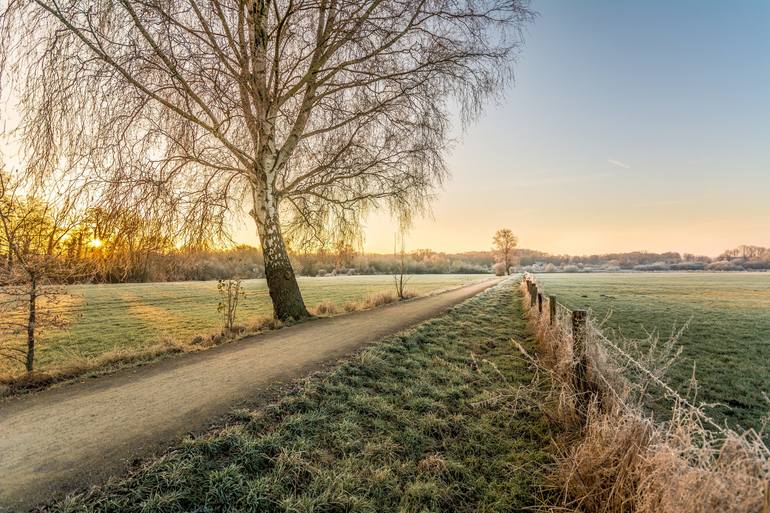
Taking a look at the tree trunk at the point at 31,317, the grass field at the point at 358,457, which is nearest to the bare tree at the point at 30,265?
the tree trunk at the point at 31,317

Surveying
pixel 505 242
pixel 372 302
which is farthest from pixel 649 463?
pixel 505 242

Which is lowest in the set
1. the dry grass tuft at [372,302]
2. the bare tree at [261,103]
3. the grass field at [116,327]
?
the grass field at [116,327]

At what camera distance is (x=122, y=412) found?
16.6 ft

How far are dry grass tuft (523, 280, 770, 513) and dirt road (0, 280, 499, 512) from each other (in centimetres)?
426

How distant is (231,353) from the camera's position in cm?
844

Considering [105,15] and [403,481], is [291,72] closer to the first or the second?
[105,15]

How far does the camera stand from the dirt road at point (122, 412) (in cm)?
363

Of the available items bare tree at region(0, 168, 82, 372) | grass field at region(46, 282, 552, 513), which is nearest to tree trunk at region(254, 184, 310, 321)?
bare tree at region(0, 168, 82, 372)

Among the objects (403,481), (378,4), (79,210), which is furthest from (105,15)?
(403,481)

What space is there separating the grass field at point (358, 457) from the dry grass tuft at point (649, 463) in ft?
1.75

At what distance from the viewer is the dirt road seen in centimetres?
363

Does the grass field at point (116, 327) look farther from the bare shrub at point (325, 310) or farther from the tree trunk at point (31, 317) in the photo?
the bare shrub at point (325, 310)

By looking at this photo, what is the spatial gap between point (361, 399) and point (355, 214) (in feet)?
29.5

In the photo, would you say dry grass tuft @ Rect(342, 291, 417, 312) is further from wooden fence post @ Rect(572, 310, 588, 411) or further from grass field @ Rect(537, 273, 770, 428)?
wooden fence post @ Rect(572, 310, 588, 411)
